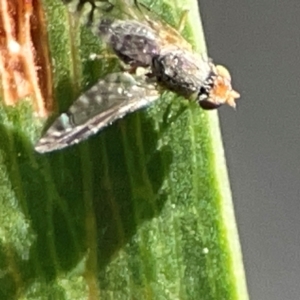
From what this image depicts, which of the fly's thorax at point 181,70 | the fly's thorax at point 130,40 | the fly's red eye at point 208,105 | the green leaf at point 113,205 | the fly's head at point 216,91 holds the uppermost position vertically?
the fly's thorax at point 130,40

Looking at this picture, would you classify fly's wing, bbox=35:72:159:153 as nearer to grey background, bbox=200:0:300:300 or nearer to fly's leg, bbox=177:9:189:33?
fly's leg, bbox=177:9:189:33

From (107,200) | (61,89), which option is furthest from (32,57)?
(107,200)

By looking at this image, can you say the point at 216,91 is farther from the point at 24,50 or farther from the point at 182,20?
the point at 24,50

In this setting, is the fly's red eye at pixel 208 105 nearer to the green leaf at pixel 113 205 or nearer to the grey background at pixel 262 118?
the green leaf at pixel 113 205

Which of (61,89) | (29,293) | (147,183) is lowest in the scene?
(29,293)

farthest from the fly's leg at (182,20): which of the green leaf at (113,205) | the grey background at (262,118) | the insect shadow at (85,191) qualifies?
the grey background at (262,118)

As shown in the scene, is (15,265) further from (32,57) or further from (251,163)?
(251,163)
